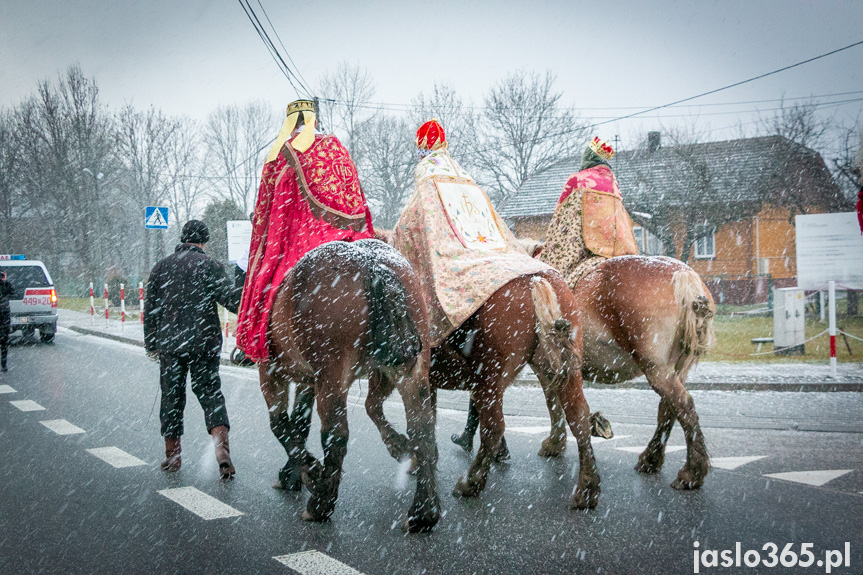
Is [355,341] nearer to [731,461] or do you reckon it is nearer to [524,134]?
[731,461]

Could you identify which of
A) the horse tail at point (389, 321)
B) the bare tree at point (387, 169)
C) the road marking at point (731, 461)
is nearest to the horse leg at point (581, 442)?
the horse tail at point (389, 321)

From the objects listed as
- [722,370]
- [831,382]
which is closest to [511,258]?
[831,382]

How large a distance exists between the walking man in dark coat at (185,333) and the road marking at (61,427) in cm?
175

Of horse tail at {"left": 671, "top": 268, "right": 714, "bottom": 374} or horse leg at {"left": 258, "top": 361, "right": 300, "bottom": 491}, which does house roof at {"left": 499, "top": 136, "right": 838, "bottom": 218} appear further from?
horse leg at {"left": 258, "top": 361, "right": 300, "bottom": 491}

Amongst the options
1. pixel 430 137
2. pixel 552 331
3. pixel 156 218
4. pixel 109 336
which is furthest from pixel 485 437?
pixel 109 336

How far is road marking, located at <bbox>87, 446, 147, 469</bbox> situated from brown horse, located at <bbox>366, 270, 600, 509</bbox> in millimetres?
2284

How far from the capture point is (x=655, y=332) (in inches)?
186

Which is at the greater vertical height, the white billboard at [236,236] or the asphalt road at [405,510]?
the white billboard at [236,236]

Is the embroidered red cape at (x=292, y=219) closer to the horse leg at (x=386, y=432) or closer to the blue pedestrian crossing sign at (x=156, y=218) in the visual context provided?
the horse leg at (x=386, y=432)

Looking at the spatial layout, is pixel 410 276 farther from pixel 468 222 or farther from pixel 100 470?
pixel 100 470

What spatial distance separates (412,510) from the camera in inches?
152

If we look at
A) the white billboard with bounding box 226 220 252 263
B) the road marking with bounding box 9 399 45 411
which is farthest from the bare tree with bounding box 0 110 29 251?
the road marking with bounding box 9 399 45 411

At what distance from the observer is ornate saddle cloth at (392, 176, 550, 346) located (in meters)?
4.43

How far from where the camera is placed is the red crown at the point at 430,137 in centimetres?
532
